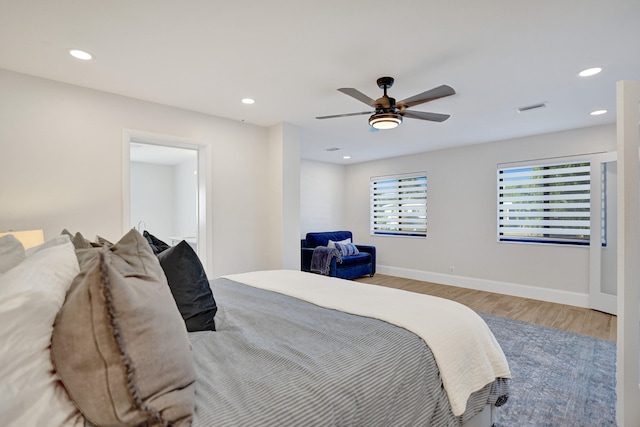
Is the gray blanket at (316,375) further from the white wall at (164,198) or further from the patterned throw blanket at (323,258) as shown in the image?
the white wall at (164,198)

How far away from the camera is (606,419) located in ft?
6.48

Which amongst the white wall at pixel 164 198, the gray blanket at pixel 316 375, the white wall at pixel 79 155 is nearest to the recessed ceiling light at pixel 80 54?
the white wall at pixel 79 155

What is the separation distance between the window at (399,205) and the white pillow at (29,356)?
20.1 ft

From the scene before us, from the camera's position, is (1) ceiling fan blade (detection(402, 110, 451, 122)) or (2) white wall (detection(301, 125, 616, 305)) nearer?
(1) ceiling fan blade (detection(402, 110, 451, 122))

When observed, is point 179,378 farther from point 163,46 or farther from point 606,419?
point 606,419

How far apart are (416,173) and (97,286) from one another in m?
6.18

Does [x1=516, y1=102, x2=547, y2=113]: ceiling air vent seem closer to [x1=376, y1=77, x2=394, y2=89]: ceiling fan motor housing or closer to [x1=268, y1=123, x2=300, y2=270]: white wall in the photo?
[x1=376, y1=77, x2=394, y2=89]: ceiling fan motor housing

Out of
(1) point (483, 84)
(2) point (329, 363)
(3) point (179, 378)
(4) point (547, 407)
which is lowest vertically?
(4) point (547, 407)

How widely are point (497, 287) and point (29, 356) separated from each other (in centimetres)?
582

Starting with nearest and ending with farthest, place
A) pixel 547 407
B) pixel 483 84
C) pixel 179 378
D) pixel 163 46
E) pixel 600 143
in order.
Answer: pixel 179 378, pixel 547 407, pixel 163 46, pixel 483 84, pixel 600 143

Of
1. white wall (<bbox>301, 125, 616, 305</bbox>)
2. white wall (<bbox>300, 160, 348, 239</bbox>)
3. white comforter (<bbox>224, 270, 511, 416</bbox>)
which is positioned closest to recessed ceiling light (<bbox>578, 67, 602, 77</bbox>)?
white wall (<bbox>301, 125, 616, 305</bbox>)

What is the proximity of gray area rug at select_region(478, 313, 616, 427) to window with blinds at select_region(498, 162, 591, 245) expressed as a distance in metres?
1.92

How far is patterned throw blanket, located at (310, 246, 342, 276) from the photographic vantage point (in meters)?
5.62

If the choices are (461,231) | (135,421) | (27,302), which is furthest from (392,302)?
(461,231)
